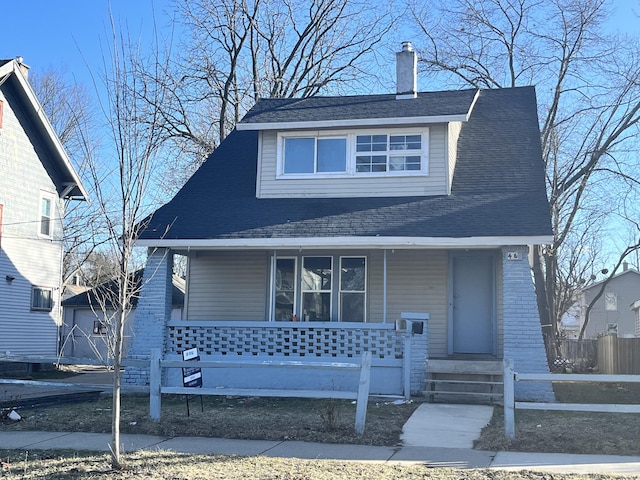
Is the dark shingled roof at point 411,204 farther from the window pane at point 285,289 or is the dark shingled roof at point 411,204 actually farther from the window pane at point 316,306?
the window pane at point 316,306

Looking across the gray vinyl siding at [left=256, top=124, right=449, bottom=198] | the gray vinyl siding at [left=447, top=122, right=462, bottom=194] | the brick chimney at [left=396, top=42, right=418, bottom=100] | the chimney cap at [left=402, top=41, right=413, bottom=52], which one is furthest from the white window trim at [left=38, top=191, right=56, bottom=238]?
the gray vinyl siding at [left=447, top=122, right=462, bottom=194]

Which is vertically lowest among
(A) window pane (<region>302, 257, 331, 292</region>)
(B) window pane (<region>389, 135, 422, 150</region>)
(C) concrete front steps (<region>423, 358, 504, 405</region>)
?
(C) concrete front steps (<region>423, 358, 504, 405</region>)

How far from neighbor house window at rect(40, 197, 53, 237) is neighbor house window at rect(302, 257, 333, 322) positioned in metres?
11.8

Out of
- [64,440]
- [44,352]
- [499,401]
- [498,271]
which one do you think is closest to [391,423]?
[499,401]

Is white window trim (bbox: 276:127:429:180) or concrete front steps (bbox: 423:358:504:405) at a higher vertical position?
white window trim (bbox: 276:127:429:180)

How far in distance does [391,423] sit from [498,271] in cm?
581

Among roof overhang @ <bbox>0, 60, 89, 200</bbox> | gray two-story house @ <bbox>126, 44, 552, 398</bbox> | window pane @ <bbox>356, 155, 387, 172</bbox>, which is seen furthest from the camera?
roof overhang @ <bbox>0, 60, 89, 200</bbox>

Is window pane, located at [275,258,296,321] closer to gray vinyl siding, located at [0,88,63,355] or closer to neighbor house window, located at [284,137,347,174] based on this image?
neighbor house window, located at [284,137,347,174]

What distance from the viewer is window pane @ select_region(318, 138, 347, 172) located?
16172 mm

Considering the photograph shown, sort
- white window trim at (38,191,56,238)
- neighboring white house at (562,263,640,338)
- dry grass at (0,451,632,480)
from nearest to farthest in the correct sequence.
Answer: dry grass at (0,451,632,480), white window trim at (38,191,56,238), neighboring white house at (562,263,640,338)

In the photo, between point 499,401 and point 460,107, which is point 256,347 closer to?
point 499,401

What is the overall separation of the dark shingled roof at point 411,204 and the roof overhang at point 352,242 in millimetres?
133

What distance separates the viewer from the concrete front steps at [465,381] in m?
12.9

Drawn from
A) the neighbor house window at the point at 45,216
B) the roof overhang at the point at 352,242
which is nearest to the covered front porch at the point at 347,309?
the roof overhang at the point at 352,242
